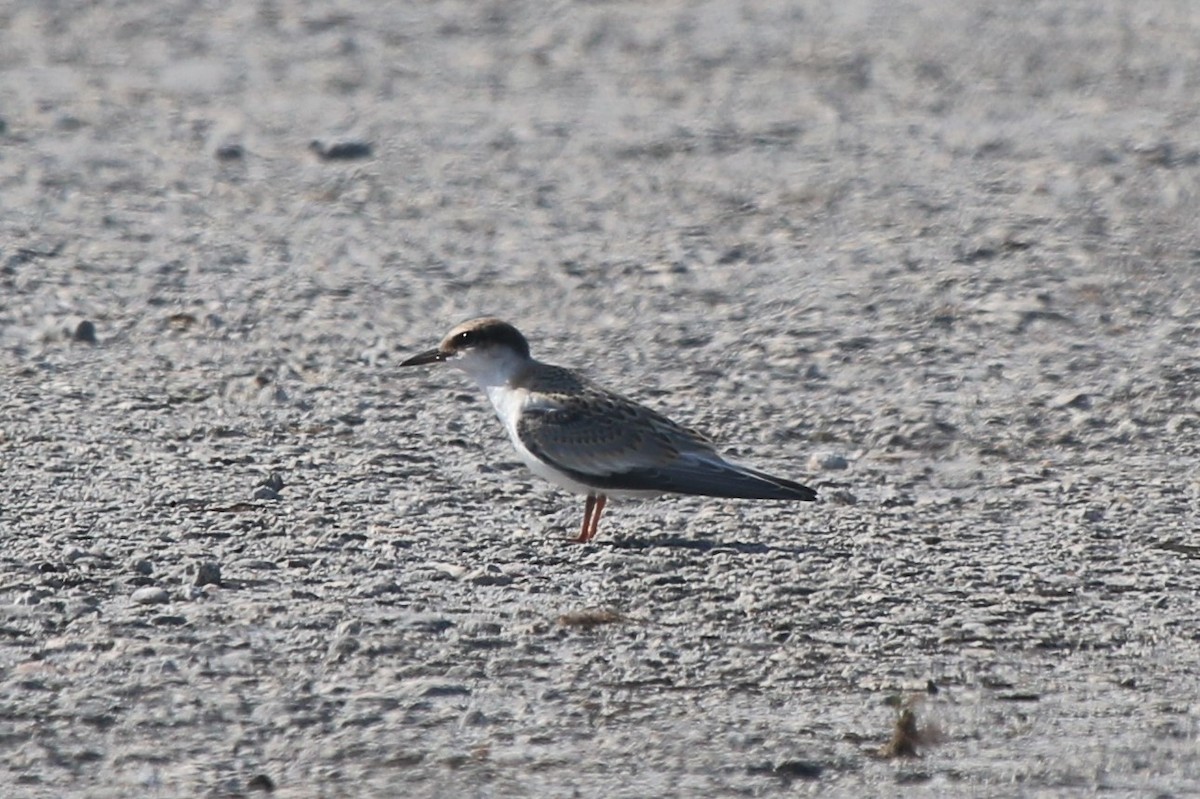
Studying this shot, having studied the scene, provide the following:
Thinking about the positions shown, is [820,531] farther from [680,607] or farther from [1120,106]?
[1120,106]

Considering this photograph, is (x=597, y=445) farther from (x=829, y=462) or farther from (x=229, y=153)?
(x=229, y=153)

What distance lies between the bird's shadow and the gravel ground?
0.02 m

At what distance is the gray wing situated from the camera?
7242mm

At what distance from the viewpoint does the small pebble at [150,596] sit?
6.59 m

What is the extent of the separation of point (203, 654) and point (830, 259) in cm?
554

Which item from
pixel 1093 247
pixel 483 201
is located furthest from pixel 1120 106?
pixel 483 201

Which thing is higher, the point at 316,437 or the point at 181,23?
the point at 181,23

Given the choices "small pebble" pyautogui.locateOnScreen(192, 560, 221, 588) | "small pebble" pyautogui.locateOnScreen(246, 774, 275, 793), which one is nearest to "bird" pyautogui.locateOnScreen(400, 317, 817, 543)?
"small pebble" pyautogui.locateOnScreen(192, 560, 221, 588)

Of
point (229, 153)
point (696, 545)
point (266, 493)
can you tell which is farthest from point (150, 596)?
point (229, 153)

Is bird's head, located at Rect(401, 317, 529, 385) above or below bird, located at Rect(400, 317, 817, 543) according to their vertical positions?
above

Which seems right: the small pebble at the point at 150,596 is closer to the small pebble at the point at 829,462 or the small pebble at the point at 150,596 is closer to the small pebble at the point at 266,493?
the small pebble at the point at 266,493

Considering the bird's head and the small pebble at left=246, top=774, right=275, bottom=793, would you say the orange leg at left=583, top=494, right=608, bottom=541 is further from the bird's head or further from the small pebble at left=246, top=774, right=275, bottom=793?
the small pebble at left=246, top=774, right=275, bottom=793

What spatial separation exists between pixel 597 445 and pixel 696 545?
19.0 inches

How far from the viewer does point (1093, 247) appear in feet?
36.4
